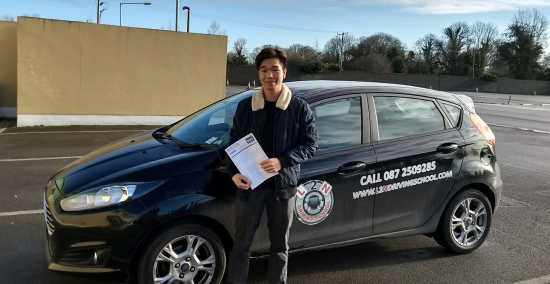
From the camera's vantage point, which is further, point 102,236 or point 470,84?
point 470,84

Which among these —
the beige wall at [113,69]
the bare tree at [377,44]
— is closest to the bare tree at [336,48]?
the bare tree at [377,44]

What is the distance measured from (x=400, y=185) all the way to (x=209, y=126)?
175 centimetres

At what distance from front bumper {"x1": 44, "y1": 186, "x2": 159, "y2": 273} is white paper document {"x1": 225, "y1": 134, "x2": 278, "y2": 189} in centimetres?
71

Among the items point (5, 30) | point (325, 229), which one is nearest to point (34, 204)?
point (325, 229)

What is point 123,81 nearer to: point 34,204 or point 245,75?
point 34,204

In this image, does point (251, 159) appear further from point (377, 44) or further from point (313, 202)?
point (377, 44)

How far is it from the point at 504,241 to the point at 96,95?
439 inches

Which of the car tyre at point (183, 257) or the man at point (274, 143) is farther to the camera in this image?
the car tyre at point (183, 257)

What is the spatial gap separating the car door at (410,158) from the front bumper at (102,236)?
1956 mm

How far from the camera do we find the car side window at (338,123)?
12.4 feet

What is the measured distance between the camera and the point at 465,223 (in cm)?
445

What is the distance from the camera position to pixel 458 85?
193ft

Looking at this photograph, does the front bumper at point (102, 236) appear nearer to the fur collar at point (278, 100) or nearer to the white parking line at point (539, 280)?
the fur collar at point (278, 100)

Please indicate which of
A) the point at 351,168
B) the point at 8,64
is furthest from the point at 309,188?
the point at 8,64
